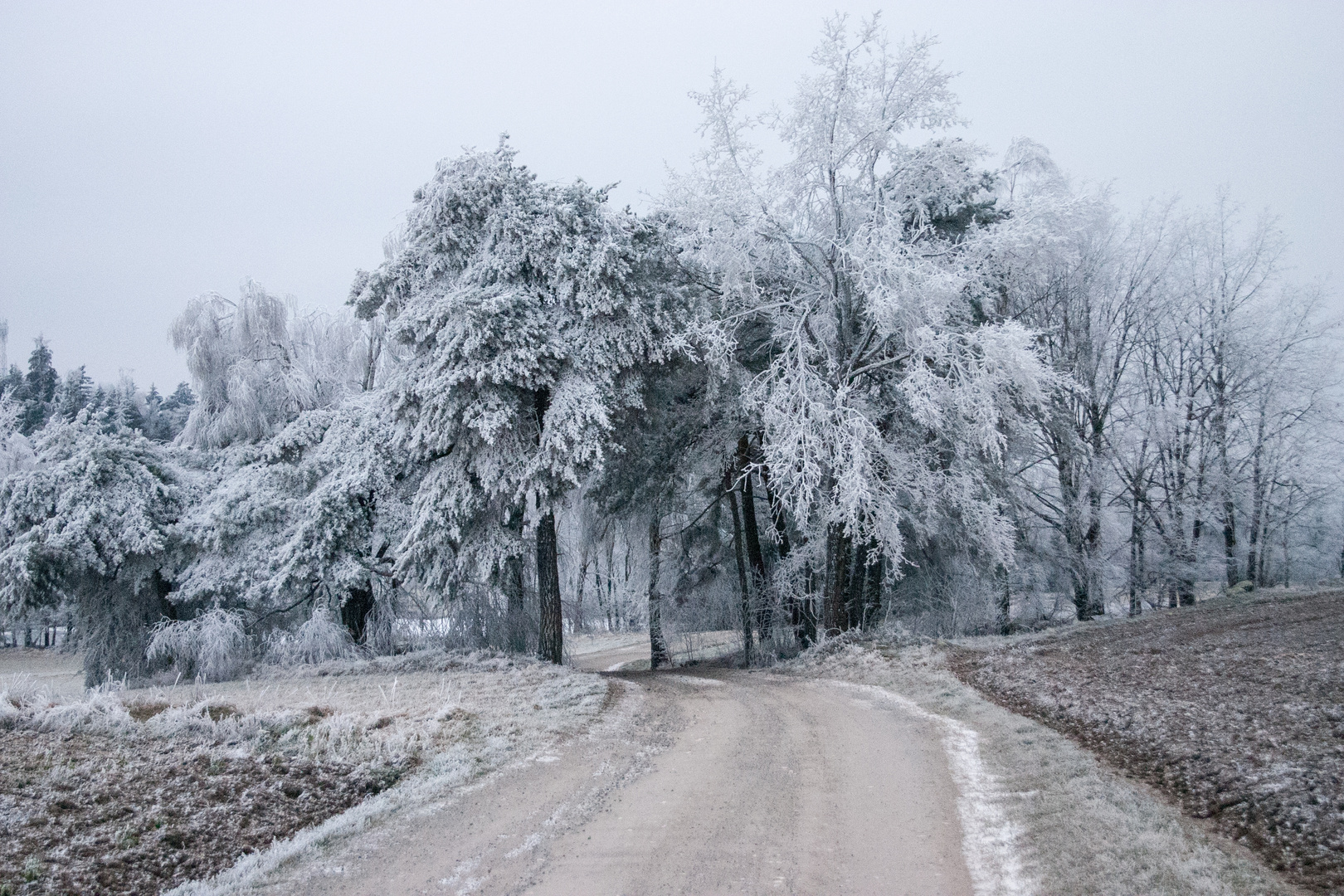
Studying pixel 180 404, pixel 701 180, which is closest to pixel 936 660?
pixel 701 180

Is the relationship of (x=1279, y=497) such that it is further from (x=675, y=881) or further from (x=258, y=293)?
(x=258, y=293)

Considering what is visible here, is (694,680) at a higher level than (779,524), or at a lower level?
lower

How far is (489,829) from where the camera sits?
628cm

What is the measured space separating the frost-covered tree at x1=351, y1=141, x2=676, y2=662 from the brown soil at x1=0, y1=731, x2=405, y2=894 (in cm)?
704

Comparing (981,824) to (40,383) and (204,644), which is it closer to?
(204,644)

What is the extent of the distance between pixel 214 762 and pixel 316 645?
10.4 meters

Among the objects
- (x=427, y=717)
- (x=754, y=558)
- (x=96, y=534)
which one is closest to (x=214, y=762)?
(x=427, y=717)

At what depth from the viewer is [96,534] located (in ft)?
57.0

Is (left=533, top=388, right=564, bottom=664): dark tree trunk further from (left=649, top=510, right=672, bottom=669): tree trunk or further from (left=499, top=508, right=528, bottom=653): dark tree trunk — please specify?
(left=649, top=510, right=672, bottom=669): tree trunk

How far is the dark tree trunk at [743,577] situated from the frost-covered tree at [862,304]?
296 cm

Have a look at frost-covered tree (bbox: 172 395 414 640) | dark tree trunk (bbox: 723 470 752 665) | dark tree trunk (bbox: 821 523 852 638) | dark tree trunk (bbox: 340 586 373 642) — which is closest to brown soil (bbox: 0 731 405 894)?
frost-covered tree (bbox: 172 395 414 640)

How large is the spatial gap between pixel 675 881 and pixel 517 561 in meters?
12.5

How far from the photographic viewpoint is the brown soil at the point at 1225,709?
544cm

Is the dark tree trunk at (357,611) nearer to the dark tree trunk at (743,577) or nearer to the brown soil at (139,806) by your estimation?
the dark tree trunk at (743,577)
